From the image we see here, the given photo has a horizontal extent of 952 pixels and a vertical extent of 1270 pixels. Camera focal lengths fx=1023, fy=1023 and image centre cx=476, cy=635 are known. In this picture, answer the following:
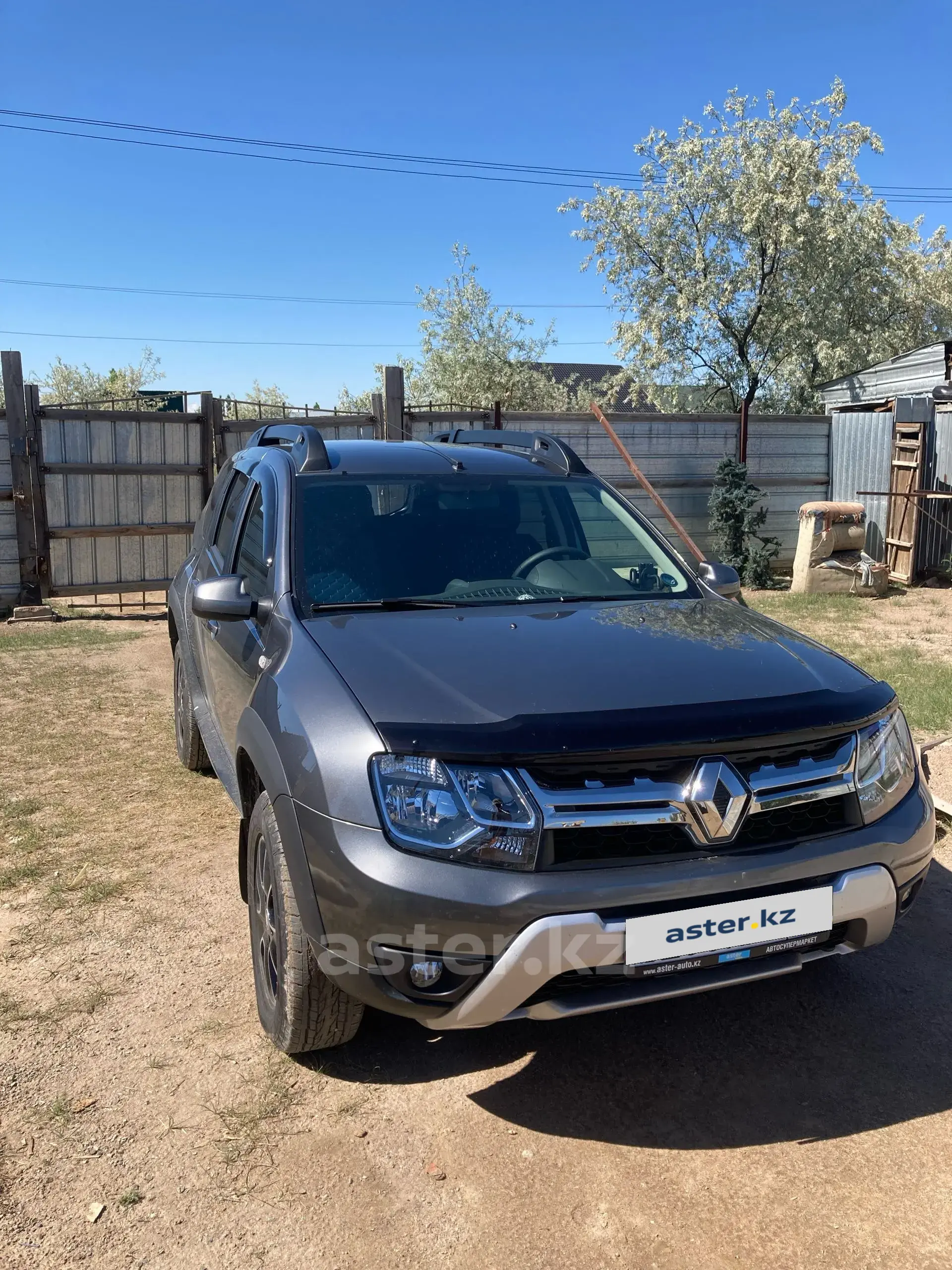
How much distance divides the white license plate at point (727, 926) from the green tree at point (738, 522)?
10.4m

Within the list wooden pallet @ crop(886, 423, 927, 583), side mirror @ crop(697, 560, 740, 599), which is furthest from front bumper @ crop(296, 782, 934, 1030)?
wooden pallet @ crop(886, 423, 927, 583)

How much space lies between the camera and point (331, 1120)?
2588 millimetres

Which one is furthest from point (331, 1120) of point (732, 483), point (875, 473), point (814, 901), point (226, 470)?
point (875, 473)

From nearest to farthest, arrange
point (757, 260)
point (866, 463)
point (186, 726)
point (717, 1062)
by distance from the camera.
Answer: point (717, 1062) → point (186, 726) → point (866, 463) → point (757, 260)

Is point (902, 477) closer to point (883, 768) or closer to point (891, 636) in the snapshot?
point (891, 636)

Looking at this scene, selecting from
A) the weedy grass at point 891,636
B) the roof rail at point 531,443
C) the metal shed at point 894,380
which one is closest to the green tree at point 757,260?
the metal shed at point 894,380

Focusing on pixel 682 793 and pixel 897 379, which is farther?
pixel 897 379

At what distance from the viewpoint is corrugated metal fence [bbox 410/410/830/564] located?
12.5 meters

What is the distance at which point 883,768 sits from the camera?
2672 mm

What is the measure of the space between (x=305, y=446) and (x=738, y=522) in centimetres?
961

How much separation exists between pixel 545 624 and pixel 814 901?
3.63ft

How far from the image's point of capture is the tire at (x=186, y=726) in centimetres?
502

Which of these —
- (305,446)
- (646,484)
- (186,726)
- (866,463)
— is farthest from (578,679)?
(866,463)

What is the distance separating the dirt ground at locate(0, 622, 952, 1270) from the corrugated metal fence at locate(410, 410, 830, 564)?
9.26m
